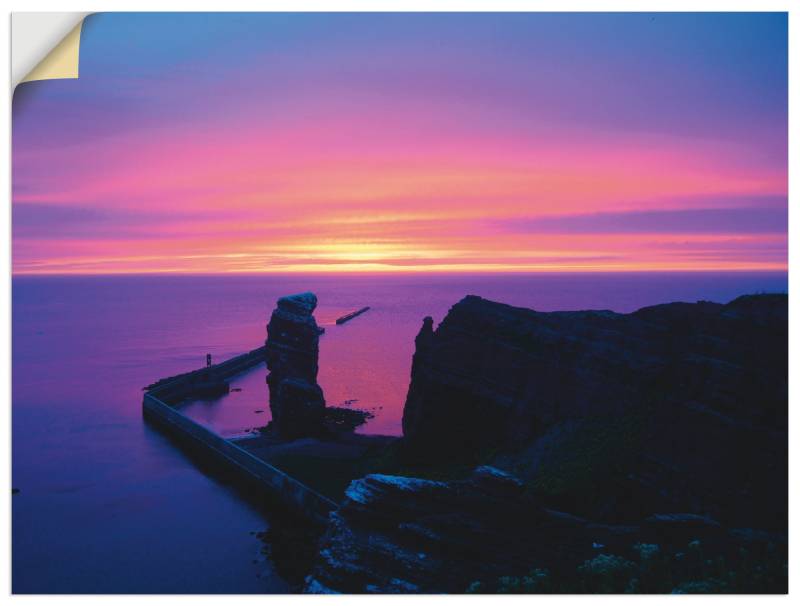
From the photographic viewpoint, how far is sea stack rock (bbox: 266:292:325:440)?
83.8ft

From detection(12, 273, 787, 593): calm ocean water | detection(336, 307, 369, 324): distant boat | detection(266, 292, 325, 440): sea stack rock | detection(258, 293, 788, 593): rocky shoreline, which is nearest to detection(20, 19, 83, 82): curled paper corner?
detection(258, 293, 788, 593): rocky shoreline

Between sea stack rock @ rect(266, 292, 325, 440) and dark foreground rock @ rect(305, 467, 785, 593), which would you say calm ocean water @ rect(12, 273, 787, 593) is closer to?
sea stack rock @ rect(266, 292, 325, 440)

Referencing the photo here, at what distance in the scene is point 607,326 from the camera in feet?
52.3

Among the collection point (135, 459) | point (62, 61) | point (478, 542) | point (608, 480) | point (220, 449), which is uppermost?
point (62, 61)

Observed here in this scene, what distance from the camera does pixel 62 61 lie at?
948 cm

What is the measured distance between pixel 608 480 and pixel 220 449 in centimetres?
1564

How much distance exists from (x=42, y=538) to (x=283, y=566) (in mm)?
5926

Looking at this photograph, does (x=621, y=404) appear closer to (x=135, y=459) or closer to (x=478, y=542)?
(x=478, y=542)

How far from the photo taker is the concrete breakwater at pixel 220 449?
1748cm

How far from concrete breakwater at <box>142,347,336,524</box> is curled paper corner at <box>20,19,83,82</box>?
37.3 ft

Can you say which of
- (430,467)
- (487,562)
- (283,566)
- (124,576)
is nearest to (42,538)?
(124,576)

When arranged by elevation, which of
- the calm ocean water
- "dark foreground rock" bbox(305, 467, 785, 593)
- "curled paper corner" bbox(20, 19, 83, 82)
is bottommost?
the calm ocean water
